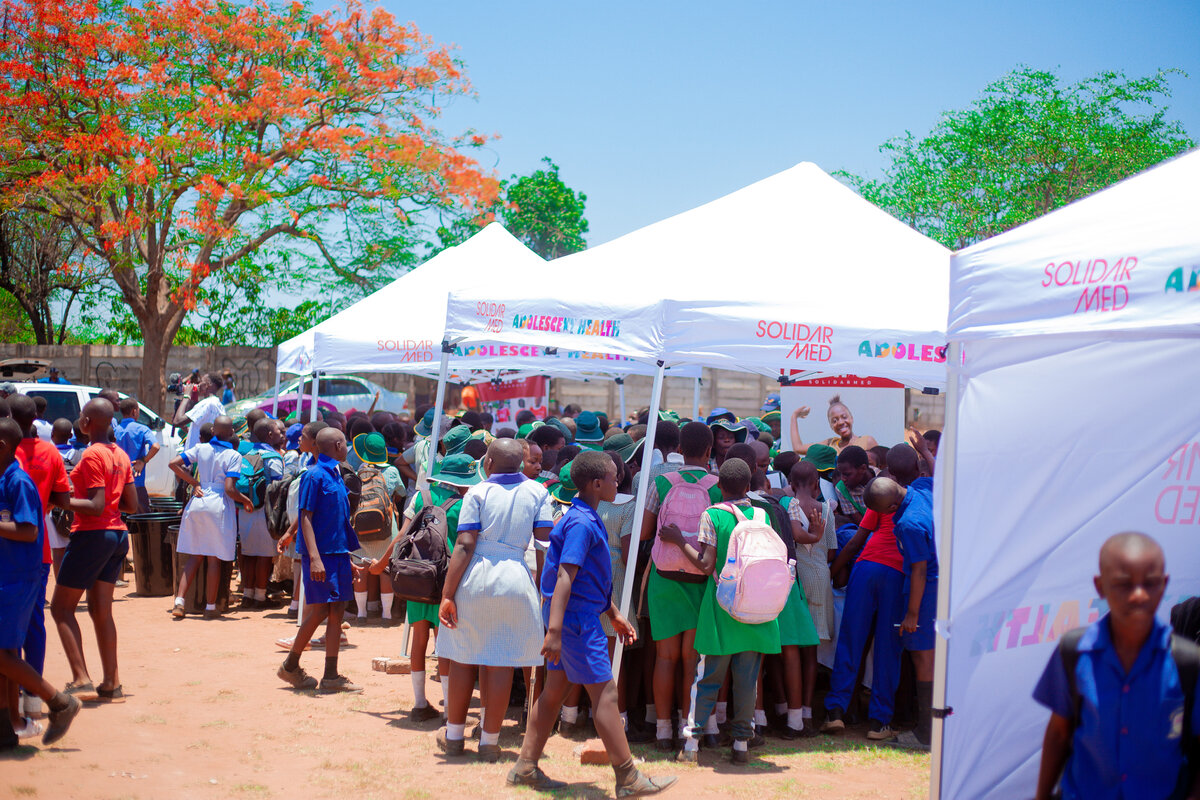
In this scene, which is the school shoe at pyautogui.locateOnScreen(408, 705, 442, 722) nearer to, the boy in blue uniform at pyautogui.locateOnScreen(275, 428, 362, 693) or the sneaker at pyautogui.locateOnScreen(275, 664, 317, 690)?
the boy in blue uniform at pyautogui.locateOnScreen(275, 428, 362, 693)

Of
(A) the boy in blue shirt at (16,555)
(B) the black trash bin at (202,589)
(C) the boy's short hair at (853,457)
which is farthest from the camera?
(B) the black trash bin at (202,589)

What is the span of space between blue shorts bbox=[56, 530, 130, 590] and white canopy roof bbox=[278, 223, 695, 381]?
4.82 meters

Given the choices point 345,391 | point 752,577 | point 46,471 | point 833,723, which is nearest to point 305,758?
point 46,471

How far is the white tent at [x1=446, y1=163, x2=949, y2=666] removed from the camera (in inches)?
239

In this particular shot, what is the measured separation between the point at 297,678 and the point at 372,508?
1752 mm

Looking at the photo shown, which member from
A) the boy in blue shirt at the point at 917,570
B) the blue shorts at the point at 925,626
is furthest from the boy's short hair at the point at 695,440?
the blue shorts at the point at 925,626

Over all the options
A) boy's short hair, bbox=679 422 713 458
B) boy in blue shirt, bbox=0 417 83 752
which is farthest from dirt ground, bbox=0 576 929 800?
boy's short hair, bbox=679 422 713 458

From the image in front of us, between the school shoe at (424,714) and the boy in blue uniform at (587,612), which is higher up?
the boy in blue uniform at (587,612)

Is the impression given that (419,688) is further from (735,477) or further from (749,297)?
(749,297)

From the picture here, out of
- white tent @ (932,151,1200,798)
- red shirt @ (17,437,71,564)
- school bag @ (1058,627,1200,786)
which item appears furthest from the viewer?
red shirt @ (17,437,71,564)

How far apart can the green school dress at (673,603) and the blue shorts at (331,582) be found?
7.40 ft

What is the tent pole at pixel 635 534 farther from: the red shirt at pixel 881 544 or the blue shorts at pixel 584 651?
the red shirt at pixel 881 544

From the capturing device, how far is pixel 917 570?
19.4 feet

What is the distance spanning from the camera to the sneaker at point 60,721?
563 cm
